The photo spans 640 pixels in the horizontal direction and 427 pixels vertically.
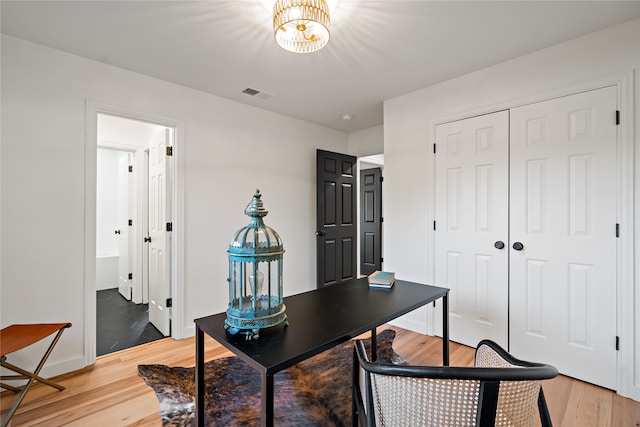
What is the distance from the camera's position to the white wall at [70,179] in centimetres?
208

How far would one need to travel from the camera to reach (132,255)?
4250mm

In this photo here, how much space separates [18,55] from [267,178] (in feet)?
7.35

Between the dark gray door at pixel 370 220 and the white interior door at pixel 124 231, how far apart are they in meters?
3.93

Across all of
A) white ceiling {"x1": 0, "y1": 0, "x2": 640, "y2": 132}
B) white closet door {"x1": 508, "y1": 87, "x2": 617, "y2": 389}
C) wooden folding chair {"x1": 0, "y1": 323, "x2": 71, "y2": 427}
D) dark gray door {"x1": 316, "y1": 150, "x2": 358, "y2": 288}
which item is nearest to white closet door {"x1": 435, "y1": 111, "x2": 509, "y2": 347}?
white closet door {"x1": 508, "y1": 87, "x2": 617, "y2": 389}

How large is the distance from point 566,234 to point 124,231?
5.33m

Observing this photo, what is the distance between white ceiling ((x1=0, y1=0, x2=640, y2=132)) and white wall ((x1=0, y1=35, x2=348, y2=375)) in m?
0.18

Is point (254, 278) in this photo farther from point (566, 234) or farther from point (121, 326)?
point (121, 326)

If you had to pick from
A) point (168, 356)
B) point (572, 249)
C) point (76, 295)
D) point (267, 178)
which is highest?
point (267, 178)

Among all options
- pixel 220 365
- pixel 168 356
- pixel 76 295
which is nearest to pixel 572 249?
pixel 220 365

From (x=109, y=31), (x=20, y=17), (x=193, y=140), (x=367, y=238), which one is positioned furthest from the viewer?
(x=367, y=238)

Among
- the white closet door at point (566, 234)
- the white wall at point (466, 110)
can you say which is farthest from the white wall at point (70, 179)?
the white closet door at point (566, 234)

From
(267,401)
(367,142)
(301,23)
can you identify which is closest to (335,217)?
(367,142)

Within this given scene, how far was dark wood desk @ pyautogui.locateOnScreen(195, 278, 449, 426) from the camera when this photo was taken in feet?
3.44

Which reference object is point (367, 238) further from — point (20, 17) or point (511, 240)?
point (20, 17)
